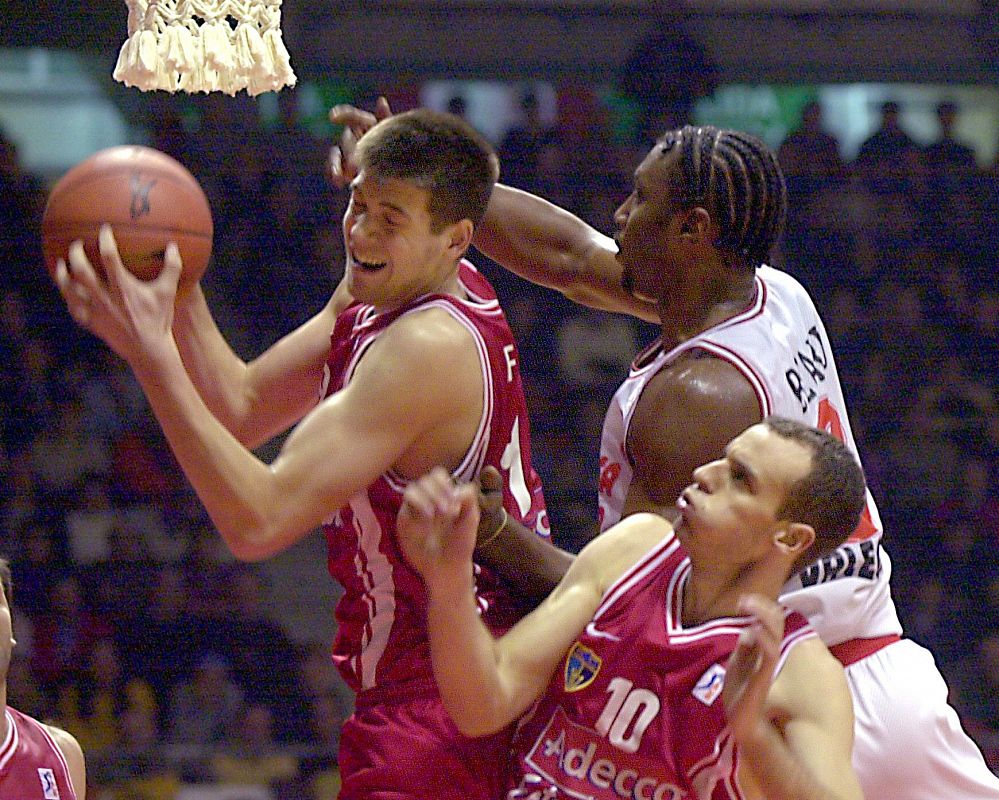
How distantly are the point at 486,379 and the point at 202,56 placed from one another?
92 cm

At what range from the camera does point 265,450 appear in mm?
6527

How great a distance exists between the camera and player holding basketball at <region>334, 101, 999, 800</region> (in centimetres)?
288

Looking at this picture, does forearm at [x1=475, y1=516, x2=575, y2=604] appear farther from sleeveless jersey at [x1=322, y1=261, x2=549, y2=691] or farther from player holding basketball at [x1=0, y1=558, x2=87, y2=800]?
player holding basketball at [x1=0, y1=558, x2=87, y2=800]

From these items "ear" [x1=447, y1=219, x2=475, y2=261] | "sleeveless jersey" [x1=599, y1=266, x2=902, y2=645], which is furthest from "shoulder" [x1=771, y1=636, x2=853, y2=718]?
"ear" [x1=447, y1=219, x2=475, y2=261]

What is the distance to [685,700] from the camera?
98.3 inches

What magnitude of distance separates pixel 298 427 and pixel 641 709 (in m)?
0.70

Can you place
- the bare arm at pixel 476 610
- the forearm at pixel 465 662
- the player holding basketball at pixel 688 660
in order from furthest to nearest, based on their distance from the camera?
the player holding basketball at pixel 688 660
the forearm at pixel 465 662
the bare arm at pixel 476 610

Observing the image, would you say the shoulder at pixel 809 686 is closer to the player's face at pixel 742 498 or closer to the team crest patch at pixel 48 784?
the player's face at pixel 742 498

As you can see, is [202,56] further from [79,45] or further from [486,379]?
[79,45]

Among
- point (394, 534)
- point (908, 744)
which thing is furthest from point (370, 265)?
point (908, 744)

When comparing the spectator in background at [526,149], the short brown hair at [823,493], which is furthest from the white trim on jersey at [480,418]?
the spectator in background at [526,149]

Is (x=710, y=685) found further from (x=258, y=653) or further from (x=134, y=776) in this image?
(x=258, y=653)

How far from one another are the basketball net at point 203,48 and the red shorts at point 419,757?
125cm

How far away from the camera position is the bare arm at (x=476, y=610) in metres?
2.16
